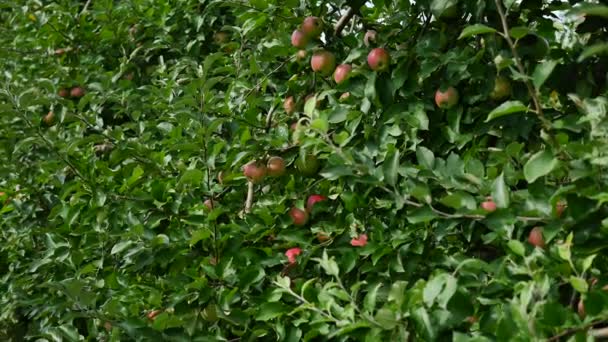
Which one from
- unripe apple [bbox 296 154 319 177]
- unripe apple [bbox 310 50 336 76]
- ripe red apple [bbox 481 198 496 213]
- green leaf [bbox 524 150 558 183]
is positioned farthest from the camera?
unripe apple [bbox 310 50 336 76]

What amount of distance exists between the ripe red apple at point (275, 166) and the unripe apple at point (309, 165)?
36mm

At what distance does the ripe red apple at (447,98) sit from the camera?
157cm

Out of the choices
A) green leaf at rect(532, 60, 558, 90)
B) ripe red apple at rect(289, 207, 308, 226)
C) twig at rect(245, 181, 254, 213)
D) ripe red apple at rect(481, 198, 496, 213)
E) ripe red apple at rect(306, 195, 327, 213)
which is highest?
green leaf at rect(532, 60, 558, 90)

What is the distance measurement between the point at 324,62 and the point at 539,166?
0.69 m

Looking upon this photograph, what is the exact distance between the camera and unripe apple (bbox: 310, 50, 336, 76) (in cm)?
179

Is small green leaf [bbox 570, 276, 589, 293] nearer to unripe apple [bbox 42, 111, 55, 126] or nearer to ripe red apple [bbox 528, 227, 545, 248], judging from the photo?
ripe red apple [bbox 528, 227, 545, 248]

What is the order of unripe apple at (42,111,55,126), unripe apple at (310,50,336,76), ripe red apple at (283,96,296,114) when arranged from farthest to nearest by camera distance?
unripe apple at (42,111,55,126) → ripe red apple at (283,96,296,114) → unripe apple at (310,50,336,76)

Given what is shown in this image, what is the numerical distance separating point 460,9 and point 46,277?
1434 mm

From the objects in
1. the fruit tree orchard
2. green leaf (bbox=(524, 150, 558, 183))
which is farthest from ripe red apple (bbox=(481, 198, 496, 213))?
green leaf (bbox=(524, 150, 558, 183))

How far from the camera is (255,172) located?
5.53ft

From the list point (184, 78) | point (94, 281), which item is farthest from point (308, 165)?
point (184, 78)

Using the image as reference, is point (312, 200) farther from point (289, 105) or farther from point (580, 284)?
point (580, 284)

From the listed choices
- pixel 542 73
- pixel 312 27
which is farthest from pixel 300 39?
pixel 542 73

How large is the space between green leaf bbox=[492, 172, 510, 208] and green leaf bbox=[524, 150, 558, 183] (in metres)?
0.05
